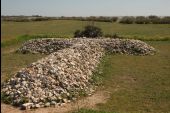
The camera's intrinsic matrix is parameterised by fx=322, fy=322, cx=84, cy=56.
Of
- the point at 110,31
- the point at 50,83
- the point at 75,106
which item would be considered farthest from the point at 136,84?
the point at 110,31

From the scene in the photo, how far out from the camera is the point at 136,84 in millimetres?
14555

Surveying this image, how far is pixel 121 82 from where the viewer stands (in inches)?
587

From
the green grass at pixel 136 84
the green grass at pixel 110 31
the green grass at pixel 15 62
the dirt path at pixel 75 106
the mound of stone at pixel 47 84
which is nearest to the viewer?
the dirt path at pixel 75 106

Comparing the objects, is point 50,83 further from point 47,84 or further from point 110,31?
point 110,31

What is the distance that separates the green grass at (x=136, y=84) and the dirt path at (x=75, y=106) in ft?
1.00

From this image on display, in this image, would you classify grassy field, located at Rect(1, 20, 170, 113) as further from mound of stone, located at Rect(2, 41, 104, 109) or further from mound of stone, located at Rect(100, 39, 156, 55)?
mound of stone, located at Rect(2, 41, 104, 109)

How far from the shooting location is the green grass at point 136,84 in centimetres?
1086

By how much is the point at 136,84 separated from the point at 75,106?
4745mm

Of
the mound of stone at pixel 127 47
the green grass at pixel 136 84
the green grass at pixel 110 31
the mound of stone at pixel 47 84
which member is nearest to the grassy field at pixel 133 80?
the green grass at pixel 136 84

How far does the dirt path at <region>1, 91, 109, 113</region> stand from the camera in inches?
392

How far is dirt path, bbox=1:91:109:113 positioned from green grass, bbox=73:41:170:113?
306 mm

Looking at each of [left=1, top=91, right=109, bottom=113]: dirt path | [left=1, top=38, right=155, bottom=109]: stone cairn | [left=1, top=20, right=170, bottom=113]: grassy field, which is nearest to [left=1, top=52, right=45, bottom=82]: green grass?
[left=1, top=20, right=170, bottom=113]: grassy field

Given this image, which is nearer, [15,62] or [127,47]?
[15,62]

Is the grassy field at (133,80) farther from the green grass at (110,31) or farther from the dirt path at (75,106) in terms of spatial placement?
the green grass at (110,31)
